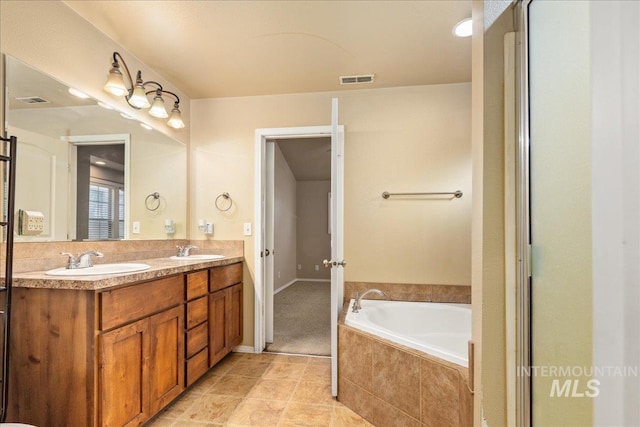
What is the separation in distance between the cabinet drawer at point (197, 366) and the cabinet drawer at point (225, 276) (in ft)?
1.47

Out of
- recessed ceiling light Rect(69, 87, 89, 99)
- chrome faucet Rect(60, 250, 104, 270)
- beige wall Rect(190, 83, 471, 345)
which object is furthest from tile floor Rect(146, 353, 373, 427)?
recessed ceiling light Rect(69, 87, 89, 99)

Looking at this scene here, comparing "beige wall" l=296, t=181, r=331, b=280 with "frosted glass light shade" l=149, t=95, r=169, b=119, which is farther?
"beige wall" l=296, t=181, r=331, b=280

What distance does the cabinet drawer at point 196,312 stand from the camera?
202 centimetres

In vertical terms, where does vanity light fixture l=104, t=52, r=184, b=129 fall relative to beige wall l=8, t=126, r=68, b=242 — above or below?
above

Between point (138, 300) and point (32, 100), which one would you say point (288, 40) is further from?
point (138, 300)

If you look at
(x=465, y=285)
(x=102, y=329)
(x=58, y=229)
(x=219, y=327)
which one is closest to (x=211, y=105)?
(x=58, y=229)

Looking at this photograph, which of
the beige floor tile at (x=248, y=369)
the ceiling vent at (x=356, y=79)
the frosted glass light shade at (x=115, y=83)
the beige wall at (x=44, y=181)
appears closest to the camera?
the beige wall at (x=44, y=181)

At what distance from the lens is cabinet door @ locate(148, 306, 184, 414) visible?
5.49ft

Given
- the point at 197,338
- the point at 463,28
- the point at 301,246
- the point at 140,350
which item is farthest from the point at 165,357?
the point at 301,246

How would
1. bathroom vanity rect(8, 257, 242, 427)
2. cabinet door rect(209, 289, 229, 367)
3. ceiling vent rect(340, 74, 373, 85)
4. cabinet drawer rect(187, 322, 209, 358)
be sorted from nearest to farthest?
1. bathroom vanity rect(8, 257, 242, 427)
2. cabinet drawer rect(187, 322, 209, 358)
3. cabinet door rect(209, 289, 229, 367)
4. ceiling vent rect(340, 74, 373, 85)

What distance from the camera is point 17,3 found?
148 centimetres

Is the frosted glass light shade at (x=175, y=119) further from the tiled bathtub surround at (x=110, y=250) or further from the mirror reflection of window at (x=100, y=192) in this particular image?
the tiled bathtub surround at (x=110, y=250)

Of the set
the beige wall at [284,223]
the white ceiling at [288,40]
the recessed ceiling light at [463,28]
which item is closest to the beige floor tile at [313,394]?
the white ceiling at [288,40]
